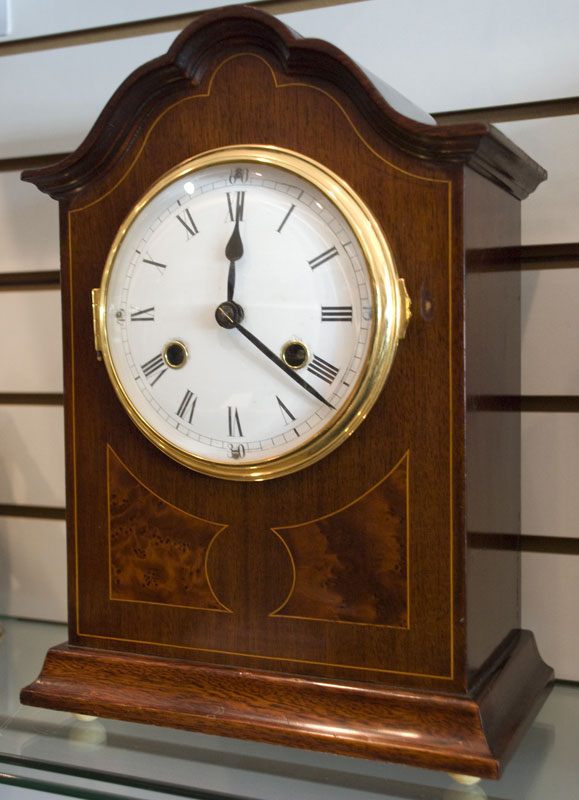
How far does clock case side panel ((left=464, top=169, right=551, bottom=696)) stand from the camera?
78cm

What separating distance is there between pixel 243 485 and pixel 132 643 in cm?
19

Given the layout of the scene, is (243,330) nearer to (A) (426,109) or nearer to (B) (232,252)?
(B) (232,252)

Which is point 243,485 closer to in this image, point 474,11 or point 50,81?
point 474,11

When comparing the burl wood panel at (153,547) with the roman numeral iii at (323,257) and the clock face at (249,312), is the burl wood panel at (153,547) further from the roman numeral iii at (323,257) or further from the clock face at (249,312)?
the roman numeral iii at (323,257)

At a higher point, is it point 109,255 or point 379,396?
point 109,255

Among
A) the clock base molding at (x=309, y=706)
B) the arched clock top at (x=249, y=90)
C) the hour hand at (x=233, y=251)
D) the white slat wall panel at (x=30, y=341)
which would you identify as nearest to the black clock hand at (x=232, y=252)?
the hour hand at (x=233, y=251)

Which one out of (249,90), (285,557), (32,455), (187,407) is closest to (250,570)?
(285,557)

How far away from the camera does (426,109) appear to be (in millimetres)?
1076

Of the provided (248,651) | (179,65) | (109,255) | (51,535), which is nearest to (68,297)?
(109,255)

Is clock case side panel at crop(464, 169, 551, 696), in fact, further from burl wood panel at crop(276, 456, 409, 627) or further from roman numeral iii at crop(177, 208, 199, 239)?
roman numeral iii at crop(177, 208, 199, 239)

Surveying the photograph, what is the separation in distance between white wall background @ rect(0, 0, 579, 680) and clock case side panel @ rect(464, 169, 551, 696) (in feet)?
0.18

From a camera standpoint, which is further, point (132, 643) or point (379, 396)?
point (132, 643)

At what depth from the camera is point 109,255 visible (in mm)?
866

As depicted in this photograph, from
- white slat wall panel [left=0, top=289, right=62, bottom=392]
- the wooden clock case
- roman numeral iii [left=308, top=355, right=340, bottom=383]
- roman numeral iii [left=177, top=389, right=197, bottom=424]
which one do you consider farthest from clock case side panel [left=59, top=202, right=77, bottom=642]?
white slat wall panel [left=0, top=289, right=62, bottom=392]
